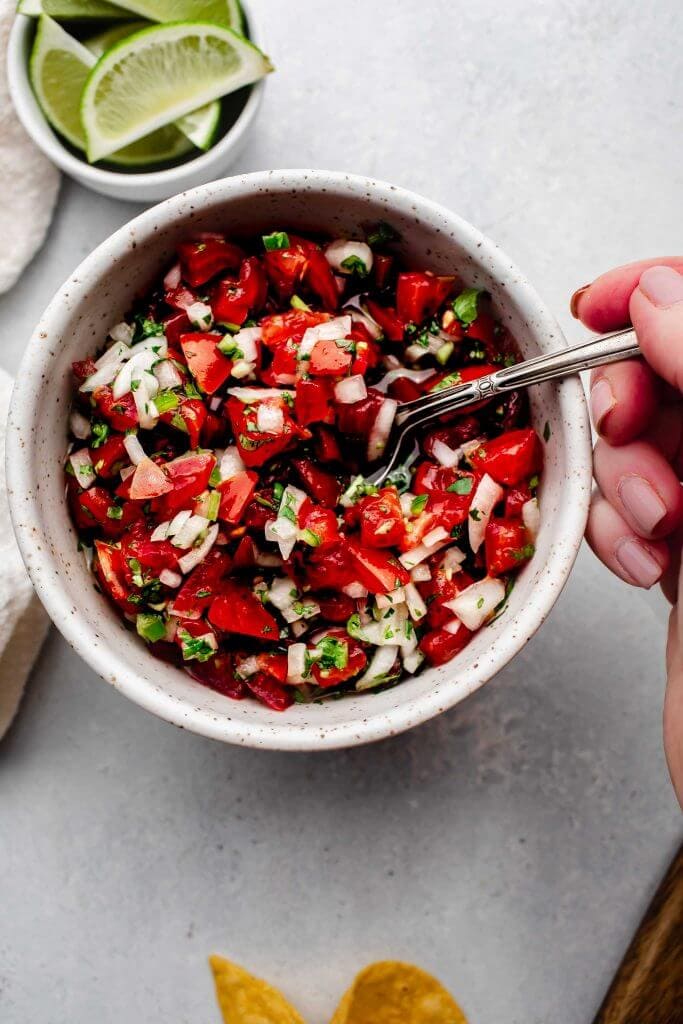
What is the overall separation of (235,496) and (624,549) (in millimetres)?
580

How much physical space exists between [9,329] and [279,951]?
4.23 feet

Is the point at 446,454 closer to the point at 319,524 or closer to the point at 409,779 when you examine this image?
the point at 319,524

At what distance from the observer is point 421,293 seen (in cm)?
142

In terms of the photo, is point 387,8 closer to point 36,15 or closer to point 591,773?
point 36,15

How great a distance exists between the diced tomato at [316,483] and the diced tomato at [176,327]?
0.85 feet

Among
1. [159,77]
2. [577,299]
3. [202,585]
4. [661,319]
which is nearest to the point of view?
[661,319]

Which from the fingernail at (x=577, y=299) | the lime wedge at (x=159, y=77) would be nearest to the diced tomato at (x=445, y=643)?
the fingernail at (x=577, y=299)

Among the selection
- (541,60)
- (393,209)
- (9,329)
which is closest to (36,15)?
(9,329)

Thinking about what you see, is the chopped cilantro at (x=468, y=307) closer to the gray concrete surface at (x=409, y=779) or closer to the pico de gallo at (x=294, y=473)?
the pico de gallo at (x=294, y=473)

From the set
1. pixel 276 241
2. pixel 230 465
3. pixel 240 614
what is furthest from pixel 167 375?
pixel 240 614

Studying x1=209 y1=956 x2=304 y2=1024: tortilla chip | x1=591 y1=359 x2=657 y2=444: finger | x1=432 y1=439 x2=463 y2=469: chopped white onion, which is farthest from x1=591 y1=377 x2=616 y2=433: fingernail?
x1=209 y1=956 x2=304 y2=1024: tortilla chip

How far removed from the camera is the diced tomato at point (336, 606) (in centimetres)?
140

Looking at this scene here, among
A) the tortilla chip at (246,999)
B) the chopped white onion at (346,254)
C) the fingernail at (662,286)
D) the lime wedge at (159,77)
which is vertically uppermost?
the lime wedge at (159,77)

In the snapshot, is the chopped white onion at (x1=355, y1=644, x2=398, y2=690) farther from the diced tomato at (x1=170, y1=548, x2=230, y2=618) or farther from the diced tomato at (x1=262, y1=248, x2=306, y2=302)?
the diced tomato at (x1=262, y1=248, x2=306, y2=302)
